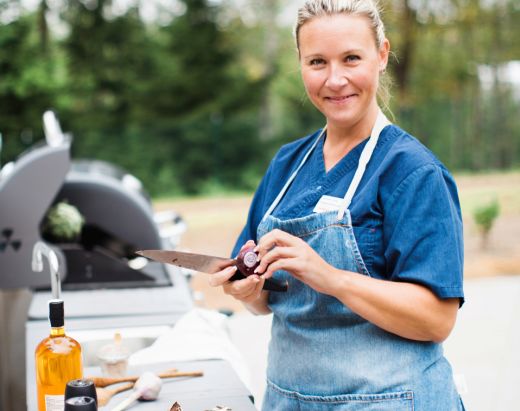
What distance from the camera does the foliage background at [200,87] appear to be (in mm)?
12508

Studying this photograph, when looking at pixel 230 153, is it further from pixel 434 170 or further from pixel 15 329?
pixel 434 170

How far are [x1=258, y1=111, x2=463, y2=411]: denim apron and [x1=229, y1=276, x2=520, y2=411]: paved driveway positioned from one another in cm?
207

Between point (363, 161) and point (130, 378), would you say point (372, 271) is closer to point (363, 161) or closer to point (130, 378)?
point (363, 161)

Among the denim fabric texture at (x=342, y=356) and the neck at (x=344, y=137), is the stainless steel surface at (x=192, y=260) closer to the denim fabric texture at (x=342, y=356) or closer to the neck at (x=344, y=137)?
the denim fabric texture at (x=342, y=356)

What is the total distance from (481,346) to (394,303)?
4.00 m

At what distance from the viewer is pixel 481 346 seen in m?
5.02

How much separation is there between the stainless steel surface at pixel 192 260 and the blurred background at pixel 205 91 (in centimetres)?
978

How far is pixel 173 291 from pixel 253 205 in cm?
105

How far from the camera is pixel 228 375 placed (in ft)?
6.30

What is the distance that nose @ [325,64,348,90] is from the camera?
57.1 inches

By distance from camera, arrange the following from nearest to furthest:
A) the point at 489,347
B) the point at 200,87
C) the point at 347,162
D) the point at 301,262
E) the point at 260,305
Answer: the point at 301,262 → the point at 347,162 → the point at 260,305 → the point at 489,347 → the point at 200,87

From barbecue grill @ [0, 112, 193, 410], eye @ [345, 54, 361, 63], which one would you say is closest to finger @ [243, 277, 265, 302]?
eye @ [345, 54, 361, 63]

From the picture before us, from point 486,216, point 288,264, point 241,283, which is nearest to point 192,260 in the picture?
point 241,283

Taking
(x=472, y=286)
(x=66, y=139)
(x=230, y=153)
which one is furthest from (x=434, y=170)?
(x=230, y=153)
